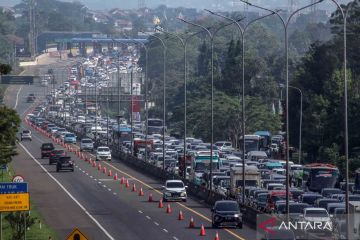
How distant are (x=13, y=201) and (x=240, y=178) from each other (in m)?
31.0

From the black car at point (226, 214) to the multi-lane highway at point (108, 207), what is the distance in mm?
494

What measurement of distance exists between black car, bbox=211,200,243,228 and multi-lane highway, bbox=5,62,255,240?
0.49 meters

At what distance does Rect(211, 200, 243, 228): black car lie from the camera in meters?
56.1

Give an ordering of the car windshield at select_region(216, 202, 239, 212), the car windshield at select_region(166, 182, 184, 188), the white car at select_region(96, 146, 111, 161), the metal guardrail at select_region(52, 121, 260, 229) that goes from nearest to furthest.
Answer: the car windshield at select_region(216, 202, 239, 212), the metal guardrail at select_region(52, 121, 260, 229), the car windshield at select_region(166, 182, 184, 188), the white car at select_region(96, 146, 111, 161)

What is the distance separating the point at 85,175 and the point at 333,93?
1092 inches

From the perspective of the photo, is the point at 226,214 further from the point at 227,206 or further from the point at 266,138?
the point at 266,138

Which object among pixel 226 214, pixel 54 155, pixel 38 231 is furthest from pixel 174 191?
pixel 54 155

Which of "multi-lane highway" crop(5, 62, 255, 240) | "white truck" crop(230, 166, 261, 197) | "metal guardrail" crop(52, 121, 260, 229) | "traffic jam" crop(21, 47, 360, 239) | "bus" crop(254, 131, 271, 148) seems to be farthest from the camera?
"bus" crop(254, 131, 271, 148)

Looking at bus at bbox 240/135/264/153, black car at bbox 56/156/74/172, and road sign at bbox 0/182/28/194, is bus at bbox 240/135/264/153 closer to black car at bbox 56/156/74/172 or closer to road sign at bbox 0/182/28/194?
black car at bbox 56/156/74/172

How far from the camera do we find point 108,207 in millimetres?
68000

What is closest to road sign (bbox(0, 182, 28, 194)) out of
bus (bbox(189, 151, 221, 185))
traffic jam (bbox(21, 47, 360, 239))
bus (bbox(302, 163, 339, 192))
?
traffic jam (bbox(21, 47, 360, 239))

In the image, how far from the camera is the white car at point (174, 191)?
70938 mm

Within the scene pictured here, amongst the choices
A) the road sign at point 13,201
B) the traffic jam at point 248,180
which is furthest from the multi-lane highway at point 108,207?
the road sign at point 13,201

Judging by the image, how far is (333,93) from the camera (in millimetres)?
112562
